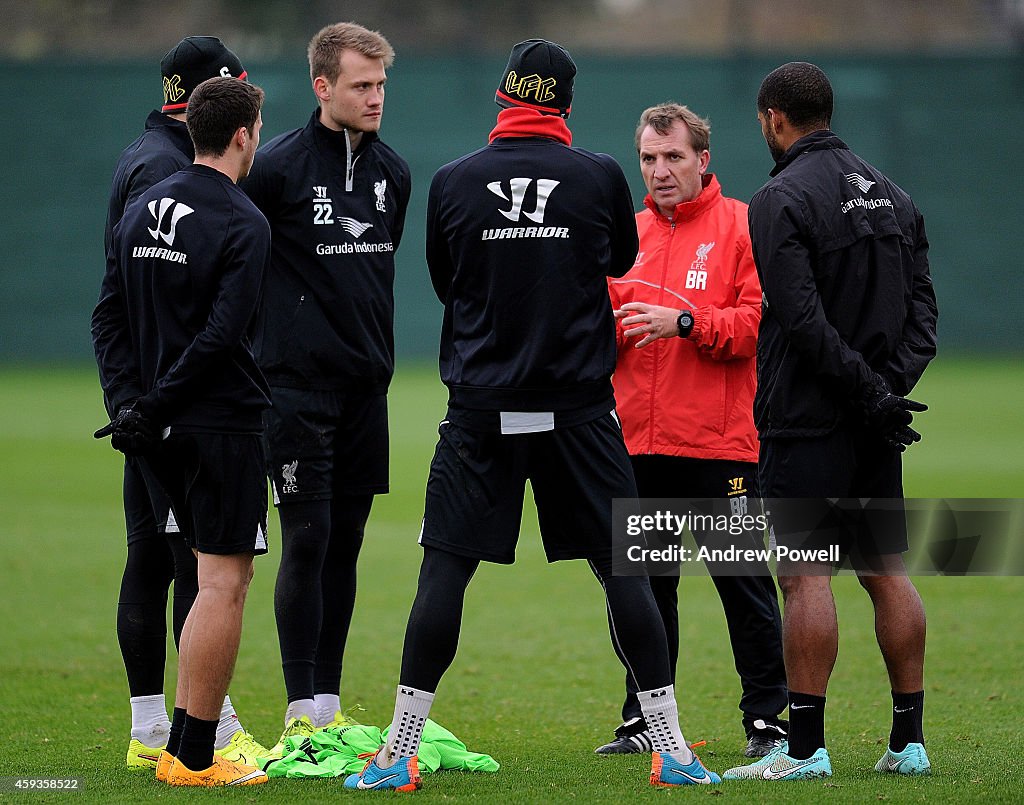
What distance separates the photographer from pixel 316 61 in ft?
16.9

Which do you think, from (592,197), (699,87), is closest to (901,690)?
(592,197)

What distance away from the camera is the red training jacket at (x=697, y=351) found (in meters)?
5.19

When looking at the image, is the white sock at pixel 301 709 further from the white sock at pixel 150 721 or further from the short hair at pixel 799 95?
the short hair at pixel 799 95

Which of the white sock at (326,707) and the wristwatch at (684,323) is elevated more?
the wristwatch at (684,323)

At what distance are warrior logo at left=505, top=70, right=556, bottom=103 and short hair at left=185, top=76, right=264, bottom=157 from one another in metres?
0.83

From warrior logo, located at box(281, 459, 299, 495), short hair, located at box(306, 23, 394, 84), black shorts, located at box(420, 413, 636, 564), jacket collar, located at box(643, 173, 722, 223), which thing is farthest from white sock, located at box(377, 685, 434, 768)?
short hair, located at box(306, 23, 394, 84)

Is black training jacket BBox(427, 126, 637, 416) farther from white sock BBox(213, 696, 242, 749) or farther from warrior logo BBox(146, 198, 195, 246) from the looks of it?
white sock BBox(213, 696, 242, 749)

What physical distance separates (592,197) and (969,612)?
462 centimetres

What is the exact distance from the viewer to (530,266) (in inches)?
169

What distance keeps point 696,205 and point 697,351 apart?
22.5 inches

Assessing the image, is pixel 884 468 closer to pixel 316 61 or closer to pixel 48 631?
pixel 316 61

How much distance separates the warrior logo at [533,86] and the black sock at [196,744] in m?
2.19

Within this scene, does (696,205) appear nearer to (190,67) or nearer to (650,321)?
(650,321)

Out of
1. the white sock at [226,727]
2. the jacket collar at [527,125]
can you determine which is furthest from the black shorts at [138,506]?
the jacket collar at [527,125]
